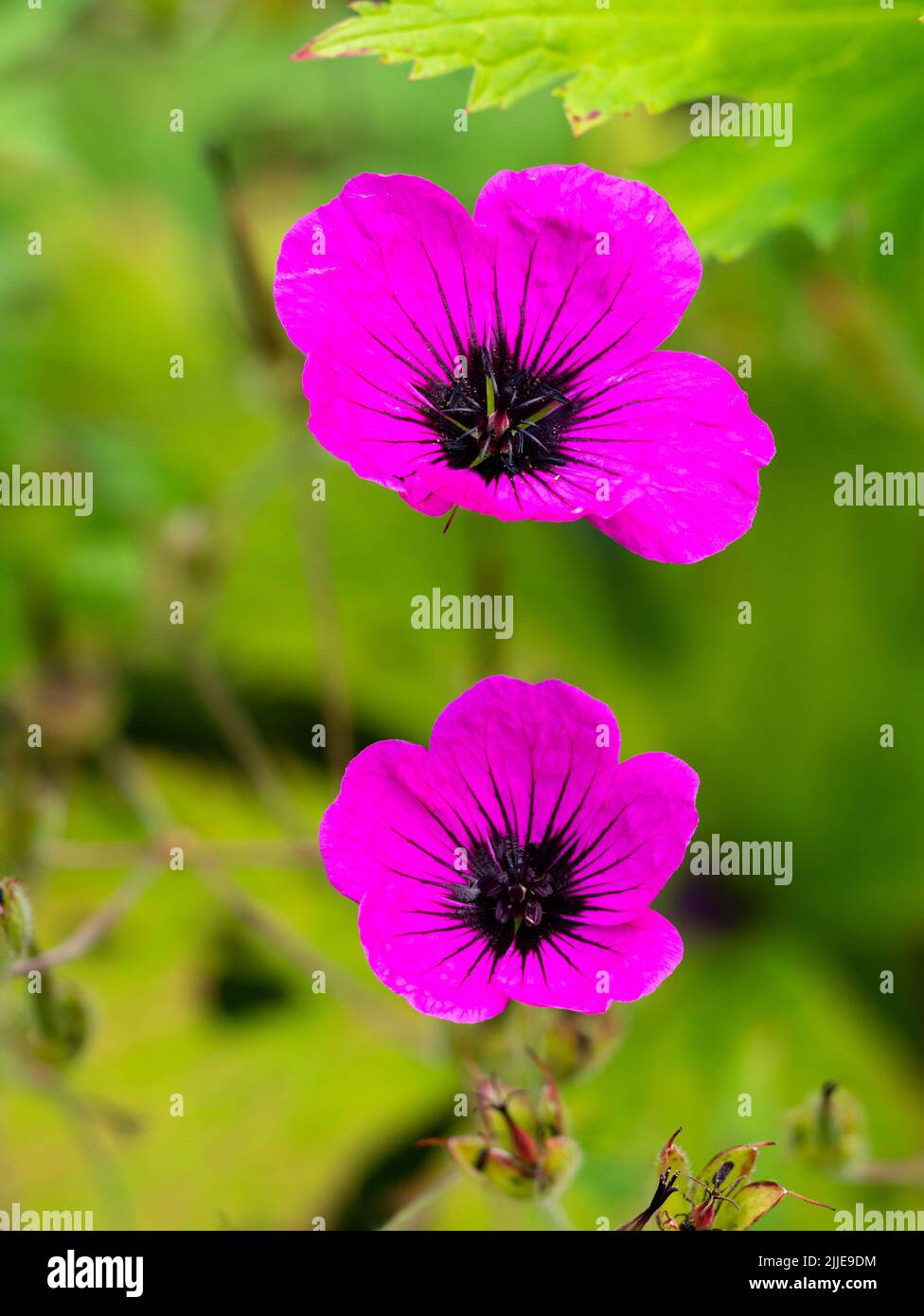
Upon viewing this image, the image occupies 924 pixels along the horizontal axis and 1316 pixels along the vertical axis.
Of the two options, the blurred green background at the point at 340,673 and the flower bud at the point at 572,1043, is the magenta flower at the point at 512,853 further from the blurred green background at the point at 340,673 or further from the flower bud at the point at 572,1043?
the blurred green background at the point at 340,673

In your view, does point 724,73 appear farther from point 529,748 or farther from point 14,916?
point 14,916

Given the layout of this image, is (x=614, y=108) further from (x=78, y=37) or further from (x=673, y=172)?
(x=78, y=37)

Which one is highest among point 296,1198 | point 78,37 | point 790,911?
point 78,37

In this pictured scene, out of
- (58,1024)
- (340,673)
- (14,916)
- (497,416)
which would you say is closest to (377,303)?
(497,416)

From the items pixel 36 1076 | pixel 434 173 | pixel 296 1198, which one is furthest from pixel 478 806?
pixel 434 173

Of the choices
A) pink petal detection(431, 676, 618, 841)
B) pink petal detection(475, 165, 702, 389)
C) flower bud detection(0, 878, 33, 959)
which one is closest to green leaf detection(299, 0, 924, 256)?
pink petal detection(475, 165, 702, 389)

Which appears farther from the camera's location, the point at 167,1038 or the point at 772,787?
the point at 772,787

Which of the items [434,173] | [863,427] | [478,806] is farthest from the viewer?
[434,173]
